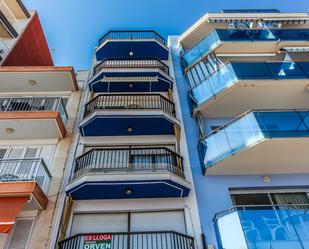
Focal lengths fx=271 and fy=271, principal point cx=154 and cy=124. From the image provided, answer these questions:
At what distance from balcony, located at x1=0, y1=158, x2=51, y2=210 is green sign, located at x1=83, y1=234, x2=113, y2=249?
222 centimetres

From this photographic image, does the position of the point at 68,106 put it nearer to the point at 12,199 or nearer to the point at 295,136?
the point at 12,199

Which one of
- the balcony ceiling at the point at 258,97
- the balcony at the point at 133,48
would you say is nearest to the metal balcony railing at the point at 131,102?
the balcony ceiling at the point at 258,97

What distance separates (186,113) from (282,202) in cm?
553

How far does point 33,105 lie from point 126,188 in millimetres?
6118

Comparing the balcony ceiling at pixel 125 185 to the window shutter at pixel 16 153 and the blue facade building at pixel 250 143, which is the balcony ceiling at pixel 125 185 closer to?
the blue facade building at pixel 250 143

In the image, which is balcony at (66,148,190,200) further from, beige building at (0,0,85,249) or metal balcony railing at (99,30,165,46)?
metal balcony railing at (99,30,165,46)

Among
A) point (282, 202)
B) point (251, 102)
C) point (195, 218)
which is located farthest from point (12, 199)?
point (251, 102)

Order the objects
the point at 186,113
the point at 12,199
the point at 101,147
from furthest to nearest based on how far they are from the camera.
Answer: the point at 186,113, the point at 101,147, the point at 12,199

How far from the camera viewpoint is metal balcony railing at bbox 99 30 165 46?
56.5 feet

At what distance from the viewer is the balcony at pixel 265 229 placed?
22.7 feet

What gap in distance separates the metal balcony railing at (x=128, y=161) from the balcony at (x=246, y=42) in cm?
666

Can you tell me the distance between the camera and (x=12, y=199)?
8.16 meters

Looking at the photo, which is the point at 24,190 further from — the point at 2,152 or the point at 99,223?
the point at 2,152

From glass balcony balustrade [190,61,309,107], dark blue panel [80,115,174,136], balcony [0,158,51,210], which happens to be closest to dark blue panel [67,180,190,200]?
balcony [0,158,51,210]
